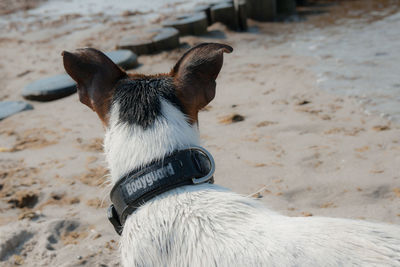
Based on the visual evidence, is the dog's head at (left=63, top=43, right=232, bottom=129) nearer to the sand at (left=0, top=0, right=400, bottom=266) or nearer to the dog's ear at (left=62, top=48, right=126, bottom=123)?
the dog's ear at (left=62, top=48, right=126, bottom=123)

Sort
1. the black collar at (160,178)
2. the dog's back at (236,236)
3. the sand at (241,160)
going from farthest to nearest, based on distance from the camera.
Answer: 1. the sand at (241,160)
2. the black collar at (160,178)
3. the dog's back at (236,236)

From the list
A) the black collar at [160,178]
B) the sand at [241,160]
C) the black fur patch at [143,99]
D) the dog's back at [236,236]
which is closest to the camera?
the dog's back at [236,236]

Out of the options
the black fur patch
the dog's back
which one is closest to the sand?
the dog's back

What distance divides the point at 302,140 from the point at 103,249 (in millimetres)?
2066

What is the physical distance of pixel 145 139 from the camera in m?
1.76

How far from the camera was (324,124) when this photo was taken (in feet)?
13.7

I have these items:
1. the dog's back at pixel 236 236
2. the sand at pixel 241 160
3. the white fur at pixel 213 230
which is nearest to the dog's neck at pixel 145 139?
the white fur at pixel 213 230

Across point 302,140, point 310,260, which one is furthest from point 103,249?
point 302,140

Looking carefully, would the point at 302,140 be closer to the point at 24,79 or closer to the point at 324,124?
the point at 324,124

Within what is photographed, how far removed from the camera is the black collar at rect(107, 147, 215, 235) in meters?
1.66

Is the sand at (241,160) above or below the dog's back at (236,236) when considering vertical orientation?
below

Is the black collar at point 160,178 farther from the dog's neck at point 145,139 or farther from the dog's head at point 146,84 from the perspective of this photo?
the dog's head at point 146,84

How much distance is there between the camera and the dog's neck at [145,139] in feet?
5.71

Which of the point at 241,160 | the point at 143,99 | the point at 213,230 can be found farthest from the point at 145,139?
the point at 241,160
